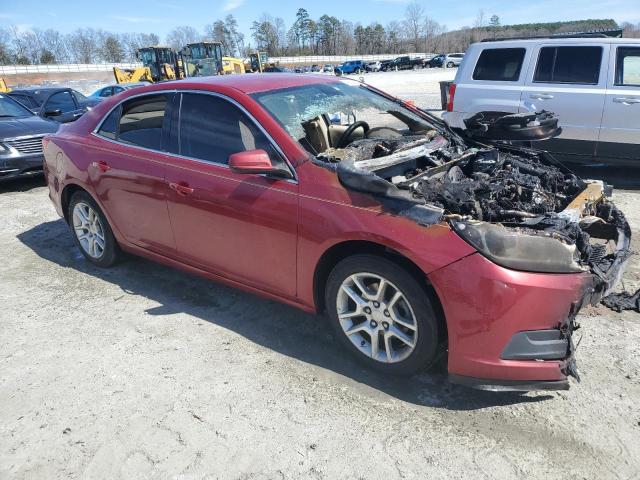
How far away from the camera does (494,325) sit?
96.3 inches

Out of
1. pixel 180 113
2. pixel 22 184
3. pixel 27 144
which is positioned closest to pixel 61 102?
pixel 22 184

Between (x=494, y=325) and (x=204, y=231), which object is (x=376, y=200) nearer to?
(x=494, y=325)

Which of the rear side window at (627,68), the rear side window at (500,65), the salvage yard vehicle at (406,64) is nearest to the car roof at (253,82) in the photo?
the rear side window at (500,65)

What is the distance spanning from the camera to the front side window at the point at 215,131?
3.28 m

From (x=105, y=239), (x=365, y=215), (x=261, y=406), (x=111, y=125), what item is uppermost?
(x=111, y=125)

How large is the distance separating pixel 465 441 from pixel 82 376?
92.8 inches

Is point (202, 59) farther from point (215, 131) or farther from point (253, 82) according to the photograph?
point (215, 131)

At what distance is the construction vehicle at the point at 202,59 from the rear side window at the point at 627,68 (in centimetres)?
2646

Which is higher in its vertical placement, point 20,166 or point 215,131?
point 215,131

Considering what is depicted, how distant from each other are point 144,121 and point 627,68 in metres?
6.29

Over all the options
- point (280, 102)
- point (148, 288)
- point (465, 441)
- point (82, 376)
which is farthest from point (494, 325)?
point (148, 288)

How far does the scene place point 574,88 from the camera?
6.82m

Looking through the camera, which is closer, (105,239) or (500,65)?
(105,239)

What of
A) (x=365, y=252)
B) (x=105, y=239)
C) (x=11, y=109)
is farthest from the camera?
(x=11, y=109)
